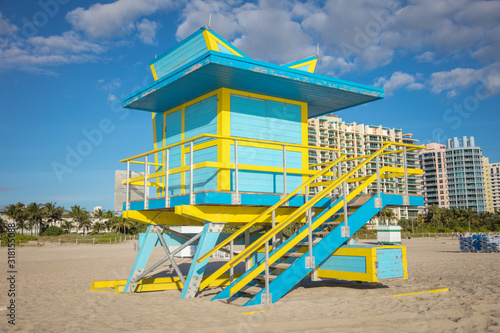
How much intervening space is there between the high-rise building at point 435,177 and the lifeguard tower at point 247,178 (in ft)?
523

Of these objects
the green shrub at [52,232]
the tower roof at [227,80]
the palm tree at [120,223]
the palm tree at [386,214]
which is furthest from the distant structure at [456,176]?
the tower roof at [227,80]

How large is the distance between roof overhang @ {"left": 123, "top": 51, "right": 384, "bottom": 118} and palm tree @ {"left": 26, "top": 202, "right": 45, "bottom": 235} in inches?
3298

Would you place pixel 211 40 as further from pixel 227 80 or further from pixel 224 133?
pixel 224 133

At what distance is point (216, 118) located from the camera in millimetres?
10367

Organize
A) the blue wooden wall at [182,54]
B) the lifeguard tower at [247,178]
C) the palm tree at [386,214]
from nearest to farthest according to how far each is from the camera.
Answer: the lifeguard tower at [247,178]
the blue wooden wall at [182,54]
the palm tree at [386,214]

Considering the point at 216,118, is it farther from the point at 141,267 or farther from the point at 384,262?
the point at 384,262

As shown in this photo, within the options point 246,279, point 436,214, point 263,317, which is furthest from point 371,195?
point 436,214

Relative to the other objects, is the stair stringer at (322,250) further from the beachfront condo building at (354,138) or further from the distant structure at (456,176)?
the distant structure at (456,176)

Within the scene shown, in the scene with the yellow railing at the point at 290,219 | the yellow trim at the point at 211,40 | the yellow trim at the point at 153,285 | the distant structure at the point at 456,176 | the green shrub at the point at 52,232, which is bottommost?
the yellow trim at the point at 153,285

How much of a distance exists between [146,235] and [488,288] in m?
8.82

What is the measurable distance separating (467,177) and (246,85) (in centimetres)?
16319

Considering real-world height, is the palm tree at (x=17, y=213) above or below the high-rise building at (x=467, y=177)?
below

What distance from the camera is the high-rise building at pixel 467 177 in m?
153

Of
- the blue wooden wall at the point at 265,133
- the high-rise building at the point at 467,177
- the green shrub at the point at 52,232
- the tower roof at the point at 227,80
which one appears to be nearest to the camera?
the tower roof at the point at 227,80
